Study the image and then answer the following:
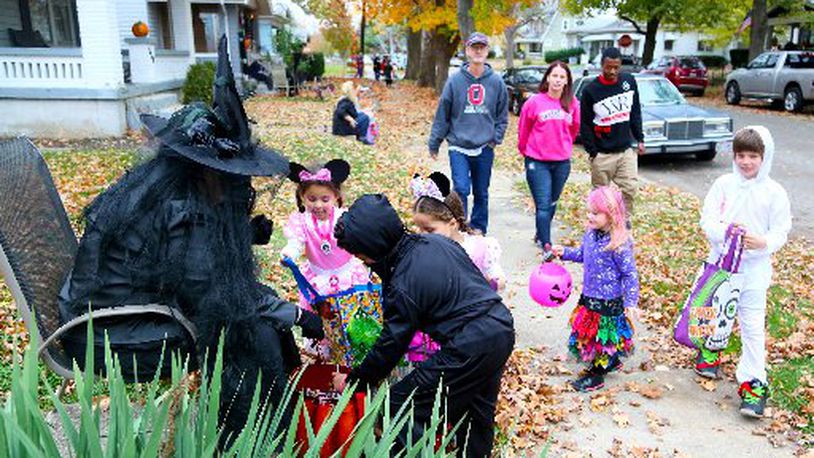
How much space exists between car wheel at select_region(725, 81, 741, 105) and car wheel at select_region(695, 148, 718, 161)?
12698 mm

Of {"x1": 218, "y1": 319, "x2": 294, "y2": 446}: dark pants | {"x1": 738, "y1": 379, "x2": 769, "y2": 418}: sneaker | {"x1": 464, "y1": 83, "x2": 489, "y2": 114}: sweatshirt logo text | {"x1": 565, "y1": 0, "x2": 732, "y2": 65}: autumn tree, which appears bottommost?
{"x1": 738, "y1": 379, "x2": 769, "y2": 418}: sneaker

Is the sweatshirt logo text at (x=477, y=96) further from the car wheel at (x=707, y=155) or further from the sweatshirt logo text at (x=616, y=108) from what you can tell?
the car wheel at (x=707, y=155)

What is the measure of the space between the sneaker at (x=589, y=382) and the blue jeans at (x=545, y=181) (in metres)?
2.56

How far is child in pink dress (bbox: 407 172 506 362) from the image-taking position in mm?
3625

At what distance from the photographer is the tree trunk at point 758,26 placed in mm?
26797

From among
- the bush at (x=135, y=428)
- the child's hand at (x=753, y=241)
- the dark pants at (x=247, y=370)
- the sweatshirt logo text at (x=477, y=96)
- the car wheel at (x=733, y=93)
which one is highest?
the sweatshirt logo text at (x=477, y=96)

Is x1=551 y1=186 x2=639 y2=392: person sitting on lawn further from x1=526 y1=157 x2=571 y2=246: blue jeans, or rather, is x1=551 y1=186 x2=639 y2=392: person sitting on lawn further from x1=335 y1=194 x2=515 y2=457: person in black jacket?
x1=526 y1=157 x2=571 y2=246: blue jeans

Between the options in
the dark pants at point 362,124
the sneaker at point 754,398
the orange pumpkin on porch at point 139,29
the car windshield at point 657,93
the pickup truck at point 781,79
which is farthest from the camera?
the pickup truck at point 781,79

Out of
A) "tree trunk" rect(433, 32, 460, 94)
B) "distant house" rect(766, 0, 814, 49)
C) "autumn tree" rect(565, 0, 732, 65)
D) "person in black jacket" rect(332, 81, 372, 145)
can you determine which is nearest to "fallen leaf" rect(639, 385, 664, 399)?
"person in black jacket" rect(332, 81, 372, 145)

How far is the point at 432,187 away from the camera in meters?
3.78

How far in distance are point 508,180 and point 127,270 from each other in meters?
9.08

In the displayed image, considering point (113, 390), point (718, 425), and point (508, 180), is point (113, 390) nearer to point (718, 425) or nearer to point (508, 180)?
point (718, 425)

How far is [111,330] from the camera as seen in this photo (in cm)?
260

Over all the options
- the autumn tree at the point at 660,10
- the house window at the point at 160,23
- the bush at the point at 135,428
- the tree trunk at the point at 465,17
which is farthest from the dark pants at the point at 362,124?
the autumn tree at the point at 660,10
